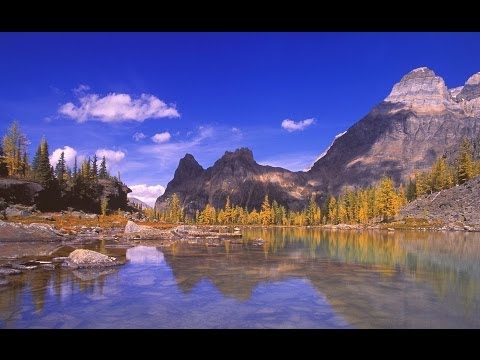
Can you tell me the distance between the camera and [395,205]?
12094 cm

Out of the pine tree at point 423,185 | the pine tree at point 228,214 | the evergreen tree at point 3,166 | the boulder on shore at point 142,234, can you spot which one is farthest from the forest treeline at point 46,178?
the pine tree at point 423,185

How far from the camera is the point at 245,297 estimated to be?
655 inches

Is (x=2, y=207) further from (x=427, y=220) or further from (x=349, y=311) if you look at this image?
(x=427, y=220)

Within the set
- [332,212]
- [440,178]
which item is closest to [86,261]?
[440,178]

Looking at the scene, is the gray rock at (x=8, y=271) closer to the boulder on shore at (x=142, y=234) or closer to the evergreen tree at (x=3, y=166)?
the boulder on shore at (x=142, y=234)

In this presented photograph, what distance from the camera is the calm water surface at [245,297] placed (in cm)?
1273

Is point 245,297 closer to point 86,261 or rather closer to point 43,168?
point 86,261

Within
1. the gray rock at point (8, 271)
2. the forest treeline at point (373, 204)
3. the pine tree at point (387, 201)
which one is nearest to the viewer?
the gray rock at point (8, 271)

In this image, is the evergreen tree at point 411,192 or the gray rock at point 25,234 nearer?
the gray rock at point 25,234

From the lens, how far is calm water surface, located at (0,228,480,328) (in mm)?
12734

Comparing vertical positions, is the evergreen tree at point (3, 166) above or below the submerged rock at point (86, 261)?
above

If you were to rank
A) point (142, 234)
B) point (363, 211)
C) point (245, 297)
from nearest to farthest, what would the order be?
point (245, 297) → point (142, 234) → point (363, 211)

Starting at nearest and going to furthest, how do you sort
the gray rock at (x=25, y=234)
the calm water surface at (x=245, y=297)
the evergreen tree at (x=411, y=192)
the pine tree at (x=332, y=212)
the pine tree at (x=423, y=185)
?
1. the calm water surface at (x=245, y=297)
2. the gray rock at (x=25, y=234)
3. the pine tree at (x=423, y=185)
4. the evergreen tree at (x=411, y=192)
5. the pine tree at (x=332, y=212)
